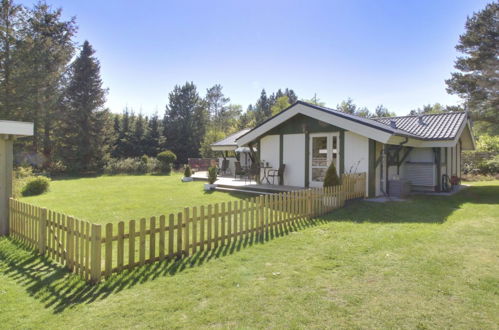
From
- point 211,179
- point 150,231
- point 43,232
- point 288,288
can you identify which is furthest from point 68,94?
point 288,288

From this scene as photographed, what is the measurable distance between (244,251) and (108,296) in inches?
90.3

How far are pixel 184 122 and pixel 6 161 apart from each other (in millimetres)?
30382

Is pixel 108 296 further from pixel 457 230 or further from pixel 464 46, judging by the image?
pixel 464 46

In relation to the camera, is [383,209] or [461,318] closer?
[461,318]

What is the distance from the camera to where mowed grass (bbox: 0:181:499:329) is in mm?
3002

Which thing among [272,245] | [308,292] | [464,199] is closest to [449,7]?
[464,199]

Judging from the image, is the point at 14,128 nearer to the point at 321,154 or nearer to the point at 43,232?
the point at 43,232

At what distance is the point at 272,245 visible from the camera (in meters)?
5.55

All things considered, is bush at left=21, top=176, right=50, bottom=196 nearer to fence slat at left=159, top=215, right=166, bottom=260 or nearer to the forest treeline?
fence slat at left=159, top=215, right=166, bottom=260

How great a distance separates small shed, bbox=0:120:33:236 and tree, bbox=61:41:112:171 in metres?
20.8

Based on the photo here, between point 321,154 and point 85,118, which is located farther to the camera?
point 85,118

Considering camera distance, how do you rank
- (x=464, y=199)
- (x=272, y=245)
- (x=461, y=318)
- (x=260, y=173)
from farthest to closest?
(x=260, y=173) < (x=464, y=199) < (x=272, y=245) < (x=461, y=318)

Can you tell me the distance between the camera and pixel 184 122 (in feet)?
120

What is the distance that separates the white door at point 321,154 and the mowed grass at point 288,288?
5.77m
